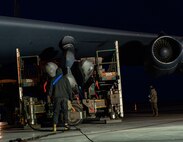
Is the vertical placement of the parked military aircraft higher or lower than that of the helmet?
higher

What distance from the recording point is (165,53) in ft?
43.5

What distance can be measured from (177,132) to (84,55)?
24.6ft

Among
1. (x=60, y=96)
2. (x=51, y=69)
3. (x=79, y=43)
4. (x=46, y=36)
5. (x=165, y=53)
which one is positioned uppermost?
(x=46, y=36)

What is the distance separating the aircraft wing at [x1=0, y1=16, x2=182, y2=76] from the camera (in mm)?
12648

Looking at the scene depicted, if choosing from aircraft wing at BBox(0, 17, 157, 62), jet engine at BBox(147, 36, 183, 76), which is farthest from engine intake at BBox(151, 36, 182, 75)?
aircraft wing at BBox(0, 17, 157, 62)

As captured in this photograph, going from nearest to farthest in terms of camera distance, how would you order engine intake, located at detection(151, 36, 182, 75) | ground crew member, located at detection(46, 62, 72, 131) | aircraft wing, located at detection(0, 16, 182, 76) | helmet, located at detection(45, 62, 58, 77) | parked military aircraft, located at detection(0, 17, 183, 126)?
ground crew member, located at detection(46, 62, 72, 131), helmet, located at detection(45, 62, 58, 77), parked military aircraft, located at detection(0, 17, 183, 126), aircraft wing, located at detection(0, 16, 182, 76), engine intake, located at detection(151, 36, 182, 75)

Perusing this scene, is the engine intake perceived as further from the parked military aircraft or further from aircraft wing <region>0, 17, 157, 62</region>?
aircraft wing <region>0, 17, 157, 62</region>

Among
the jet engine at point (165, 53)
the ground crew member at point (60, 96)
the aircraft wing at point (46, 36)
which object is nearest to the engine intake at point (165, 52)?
the jet engine at point (165, 53)

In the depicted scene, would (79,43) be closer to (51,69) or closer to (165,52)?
(51,69)

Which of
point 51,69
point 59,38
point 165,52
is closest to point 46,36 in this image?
point 59,38

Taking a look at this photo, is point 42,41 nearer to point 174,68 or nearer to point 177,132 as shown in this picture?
point 174,68

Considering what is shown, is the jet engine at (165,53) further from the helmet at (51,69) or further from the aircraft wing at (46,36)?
the helmet at (51,69)

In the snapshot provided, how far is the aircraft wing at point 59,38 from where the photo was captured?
12648mm

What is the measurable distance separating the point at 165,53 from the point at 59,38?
10.9 feet
